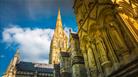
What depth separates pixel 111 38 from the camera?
473 inches

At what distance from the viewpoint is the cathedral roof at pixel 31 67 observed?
60969 mm

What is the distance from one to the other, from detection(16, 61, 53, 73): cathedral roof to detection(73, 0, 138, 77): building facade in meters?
49.1

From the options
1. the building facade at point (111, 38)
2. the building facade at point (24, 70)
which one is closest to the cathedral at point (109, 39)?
the building facade at point (111, 38)

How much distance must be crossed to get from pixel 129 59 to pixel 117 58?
49.7 inches

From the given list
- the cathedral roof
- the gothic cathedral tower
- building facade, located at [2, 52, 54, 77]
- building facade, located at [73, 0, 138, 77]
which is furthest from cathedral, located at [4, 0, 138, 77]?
the gothic cathedral tower

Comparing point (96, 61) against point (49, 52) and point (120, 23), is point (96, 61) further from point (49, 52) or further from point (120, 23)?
point (49, 52)

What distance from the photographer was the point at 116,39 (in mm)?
11422

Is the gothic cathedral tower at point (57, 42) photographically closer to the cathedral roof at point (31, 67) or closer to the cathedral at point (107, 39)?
the cathedral roof at point (31, 67)

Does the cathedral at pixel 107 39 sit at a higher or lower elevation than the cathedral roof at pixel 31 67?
lower

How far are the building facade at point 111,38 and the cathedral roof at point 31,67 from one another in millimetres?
49130

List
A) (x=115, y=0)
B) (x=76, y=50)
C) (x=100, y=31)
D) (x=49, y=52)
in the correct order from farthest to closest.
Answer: (x=49, y=52) < (x=76, y=50) < (x=100, y=31) < (x=115, y=0)

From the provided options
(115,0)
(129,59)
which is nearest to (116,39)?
(129,59)

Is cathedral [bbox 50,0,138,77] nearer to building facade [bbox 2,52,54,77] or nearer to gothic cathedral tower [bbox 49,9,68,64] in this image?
building facade [bbox 2,52,54,77]

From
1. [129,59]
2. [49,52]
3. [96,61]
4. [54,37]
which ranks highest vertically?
[54,37]
